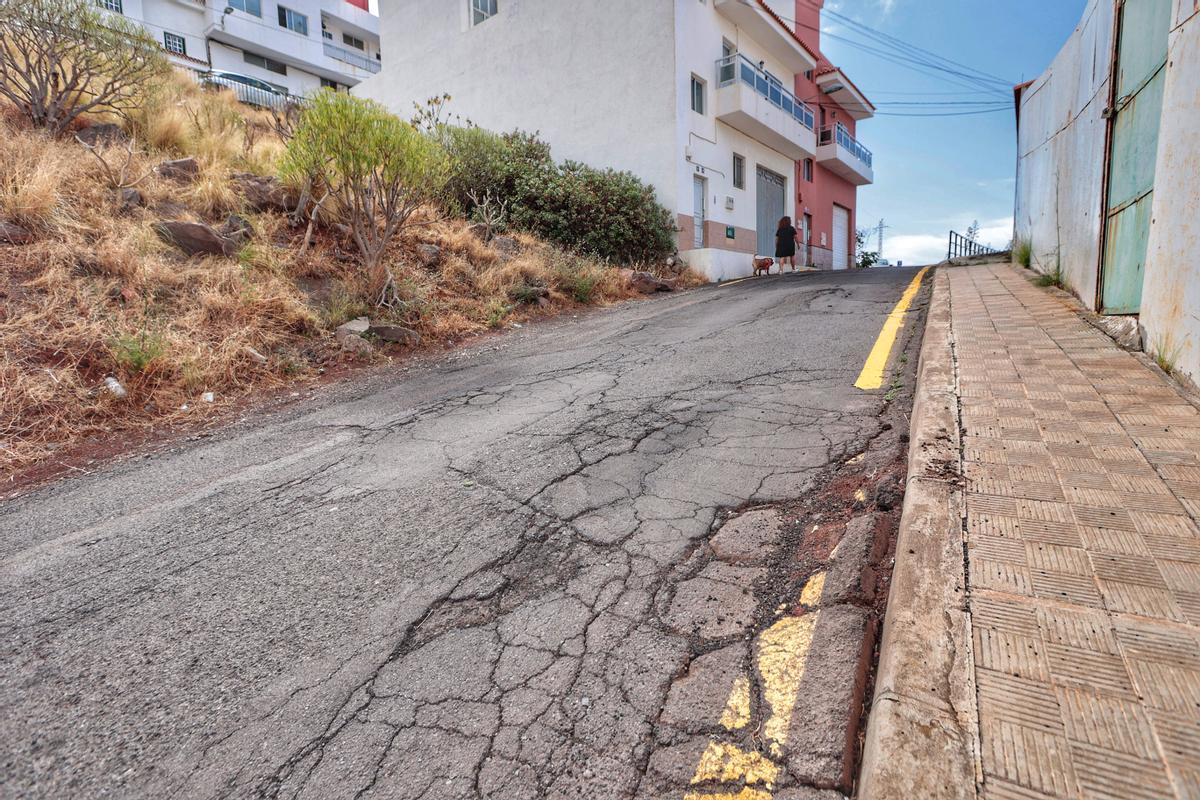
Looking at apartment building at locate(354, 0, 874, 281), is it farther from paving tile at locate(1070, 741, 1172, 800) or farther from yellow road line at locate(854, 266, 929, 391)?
paving tile at locate(1070, 741, 1172, 800)

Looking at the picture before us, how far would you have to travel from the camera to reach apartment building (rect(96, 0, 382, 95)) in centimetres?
2803

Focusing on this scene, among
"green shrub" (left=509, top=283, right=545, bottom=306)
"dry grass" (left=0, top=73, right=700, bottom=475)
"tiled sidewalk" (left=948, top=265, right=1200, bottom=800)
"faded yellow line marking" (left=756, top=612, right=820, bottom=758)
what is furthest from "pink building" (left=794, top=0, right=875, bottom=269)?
"faded yellow line marking" (left=756, top=612, right=820, bottom=758)

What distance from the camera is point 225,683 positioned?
182cm

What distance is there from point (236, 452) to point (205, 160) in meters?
6.80

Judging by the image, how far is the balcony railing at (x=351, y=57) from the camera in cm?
3297

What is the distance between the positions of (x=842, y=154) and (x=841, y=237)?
4164 millimetres

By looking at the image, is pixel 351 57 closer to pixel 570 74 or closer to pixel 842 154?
pixel 570 74

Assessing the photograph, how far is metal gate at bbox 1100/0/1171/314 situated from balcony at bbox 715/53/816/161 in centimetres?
1223

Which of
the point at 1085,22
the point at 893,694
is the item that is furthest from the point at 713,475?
the point at 1085,22

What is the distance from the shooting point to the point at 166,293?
19.6ft

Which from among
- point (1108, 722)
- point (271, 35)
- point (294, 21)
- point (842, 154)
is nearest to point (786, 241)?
point (842, 154)

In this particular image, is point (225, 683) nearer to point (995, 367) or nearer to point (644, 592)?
point (644, 592)

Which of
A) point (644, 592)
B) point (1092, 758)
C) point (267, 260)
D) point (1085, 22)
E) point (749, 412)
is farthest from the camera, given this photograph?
point (267, 260)

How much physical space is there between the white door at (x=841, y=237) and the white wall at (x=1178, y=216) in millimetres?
23328
